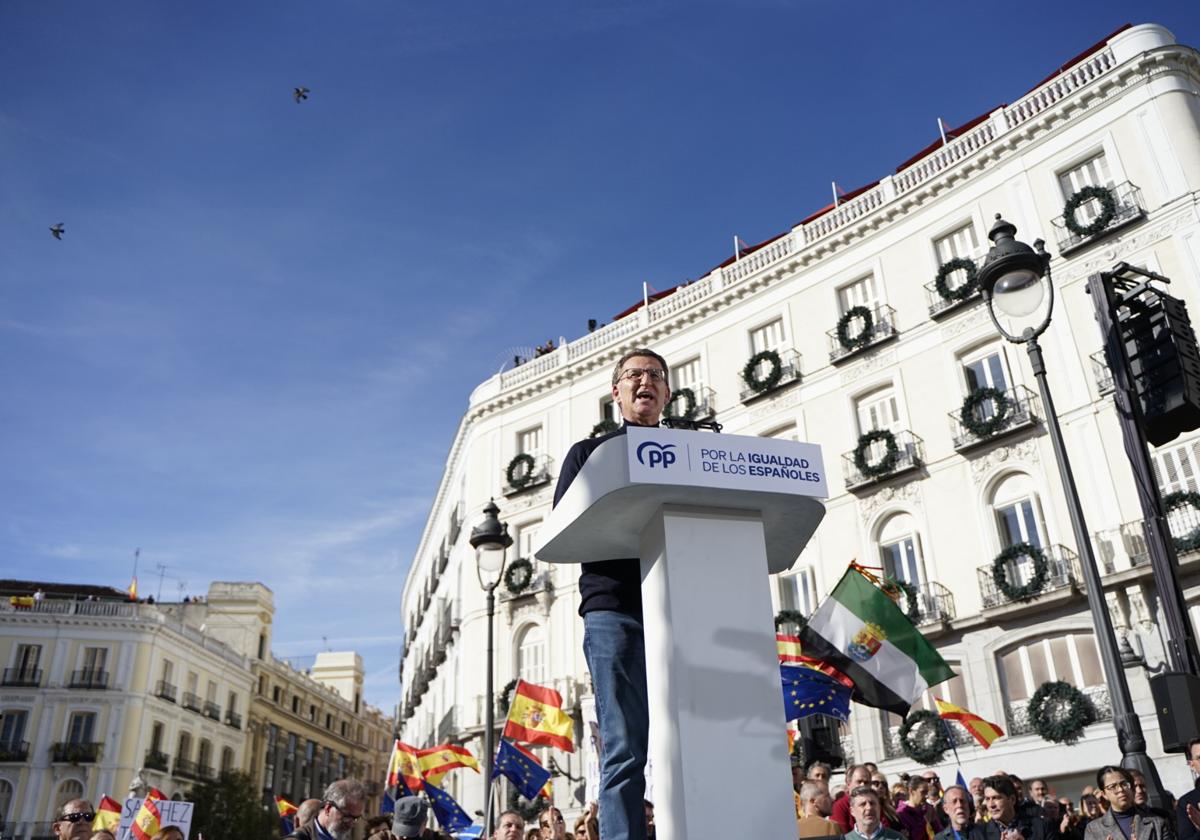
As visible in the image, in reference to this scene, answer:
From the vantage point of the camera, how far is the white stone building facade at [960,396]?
21.7m

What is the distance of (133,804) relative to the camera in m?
14.7

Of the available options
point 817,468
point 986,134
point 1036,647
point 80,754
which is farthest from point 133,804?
point 80,754

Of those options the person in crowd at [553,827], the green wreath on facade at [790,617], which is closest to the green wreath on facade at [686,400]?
the green wreath on facade at [790,617]

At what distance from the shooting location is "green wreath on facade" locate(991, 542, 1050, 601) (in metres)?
21.6

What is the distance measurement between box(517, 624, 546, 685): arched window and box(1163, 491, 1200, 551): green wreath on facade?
18.9 meters

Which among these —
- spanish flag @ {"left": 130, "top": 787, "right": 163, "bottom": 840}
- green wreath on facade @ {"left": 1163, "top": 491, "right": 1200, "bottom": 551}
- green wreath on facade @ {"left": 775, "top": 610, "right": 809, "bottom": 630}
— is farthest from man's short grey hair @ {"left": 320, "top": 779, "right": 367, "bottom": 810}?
green wreath on facade @ {"left": 775, "top": 610, "right": 809, "bottom": 630}

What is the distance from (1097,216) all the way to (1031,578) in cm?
937

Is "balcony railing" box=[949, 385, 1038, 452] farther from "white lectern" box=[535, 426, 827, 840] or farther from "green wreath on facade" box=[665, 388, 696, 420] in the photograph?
"white lectern" box=[535, 426, 827, 840]

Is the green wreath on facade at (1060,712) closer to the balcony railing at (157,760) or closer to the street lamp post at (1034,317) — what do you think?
the street lamp post at (1034,317)

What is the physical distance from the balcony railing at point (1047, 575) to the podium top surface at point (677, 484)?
20715mm

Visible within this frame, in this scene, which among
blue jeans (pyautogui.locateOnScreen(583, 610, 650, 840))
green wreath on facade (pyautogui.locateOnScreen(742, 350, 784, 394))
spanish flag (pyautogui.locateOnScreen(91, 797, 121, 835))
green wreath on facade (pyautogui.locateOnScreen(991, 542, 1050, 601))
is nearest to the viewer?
blue jeans (pyautogui.locateOnScreen(583, 610, 650, 840))

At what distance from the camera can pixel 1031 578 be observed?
2170 cm

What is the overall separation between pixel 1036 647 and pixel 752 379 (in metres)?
11.5

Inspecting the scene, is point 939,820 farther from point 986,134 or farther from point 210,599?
point 210,599
